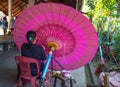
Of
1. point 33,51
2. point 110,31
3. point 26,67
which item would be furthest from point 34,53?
point 110,31

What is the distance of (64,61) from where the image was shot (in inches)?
166

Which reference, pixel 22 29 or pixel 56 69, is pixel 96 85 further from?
pixel 22 29

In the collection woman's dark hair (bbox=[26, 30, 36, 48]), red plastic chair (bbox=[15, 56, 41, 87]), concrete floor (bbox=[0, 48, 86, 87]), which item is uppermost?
woman's dark hair (bbox=[26, 30, 36, 48])

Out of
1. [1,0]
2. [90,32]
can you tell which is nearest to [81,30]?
[90,32]

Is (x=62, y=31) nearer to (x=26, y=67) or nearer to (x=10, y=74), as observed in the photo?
(x=26, y=67)

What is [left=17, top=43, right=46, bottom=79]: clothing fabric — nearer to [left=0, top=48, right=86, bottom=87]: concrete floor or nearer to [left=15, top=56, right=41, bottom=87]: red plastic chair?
[left=15, top=56, right=41, bottom=87]: red plastic chair

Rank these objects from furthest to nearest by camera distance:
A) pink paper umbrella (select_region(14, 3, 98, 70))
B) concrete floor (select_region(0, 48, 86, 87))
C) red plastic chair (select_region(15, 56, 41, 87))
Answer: concrete floor (select_region(0, 48, 86, 87)), red plastic chair (select_region(15, 56, 41, 87)), pink paper umbrella (select_region(14, 3, 98, 70))

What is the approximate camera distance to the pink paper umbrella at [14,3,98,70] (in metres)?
3.55

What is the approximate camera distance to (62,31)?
3855mm

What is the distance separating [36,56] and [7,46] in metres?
4.96

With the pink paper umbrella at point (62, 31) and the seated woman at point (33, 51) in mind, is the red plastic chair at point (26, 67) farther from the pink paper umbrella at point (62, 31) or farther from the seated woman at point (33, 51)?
the pink paper umbrella at point (62, 31)

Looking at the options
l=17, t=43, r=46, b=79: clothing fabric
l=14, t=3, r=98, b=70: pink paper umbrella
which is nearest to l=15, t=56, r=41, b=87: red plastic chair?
l=17, t=43, r=46, b=79: clothing fabric

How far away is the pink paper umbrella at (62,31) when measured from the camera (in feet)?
11.6

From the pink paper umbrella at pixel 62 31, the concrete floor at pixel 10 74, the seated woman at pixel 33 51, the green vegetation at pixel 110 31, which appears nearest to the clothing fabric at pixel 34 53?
the seated woman at pixel 33 51
